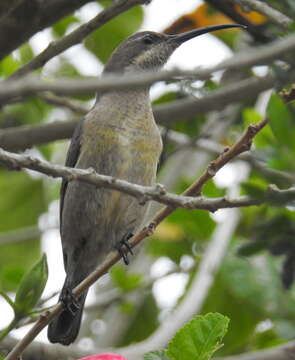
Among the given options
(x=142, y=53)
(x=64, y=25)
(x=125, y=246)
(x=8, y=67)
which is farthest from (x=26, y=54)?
(x=125, y=246)

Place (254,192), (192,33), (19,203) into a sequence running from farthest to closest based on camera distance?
(19,203) < (192,33) < (254,192)

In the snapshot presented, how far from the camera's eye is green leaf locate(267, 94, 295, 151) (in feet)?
9.39

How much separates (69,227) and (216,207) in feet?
7.59

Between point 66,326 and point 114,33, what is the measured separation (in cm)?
261

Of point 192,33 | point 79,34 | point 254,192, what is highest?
point 192,33

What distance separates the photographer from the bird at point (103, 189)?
4.88 m

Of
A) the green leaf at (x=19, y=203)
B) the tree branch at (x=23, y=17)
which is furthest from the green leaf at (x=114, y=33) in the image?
the tree branch at (x=23, y=17)

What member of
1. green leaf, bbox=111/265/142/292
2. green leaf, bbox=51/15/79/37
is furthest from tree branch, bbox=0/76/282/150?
green leaf, bbox=51/15/79/37

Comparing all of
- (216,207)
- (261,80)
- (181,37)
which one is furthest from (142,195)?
(181,37)

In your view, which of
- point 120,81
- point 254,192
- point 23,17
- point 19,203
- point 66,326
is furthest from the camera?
point 19,203

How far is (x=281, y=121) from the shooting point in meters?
2.89

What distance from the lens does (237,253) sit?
4094 millimetres

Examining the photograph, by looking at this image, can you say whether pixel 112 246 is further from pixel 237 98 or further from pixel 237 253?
pixel 237 98

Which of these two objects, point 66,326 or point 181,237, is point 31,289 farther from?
point 181,237
